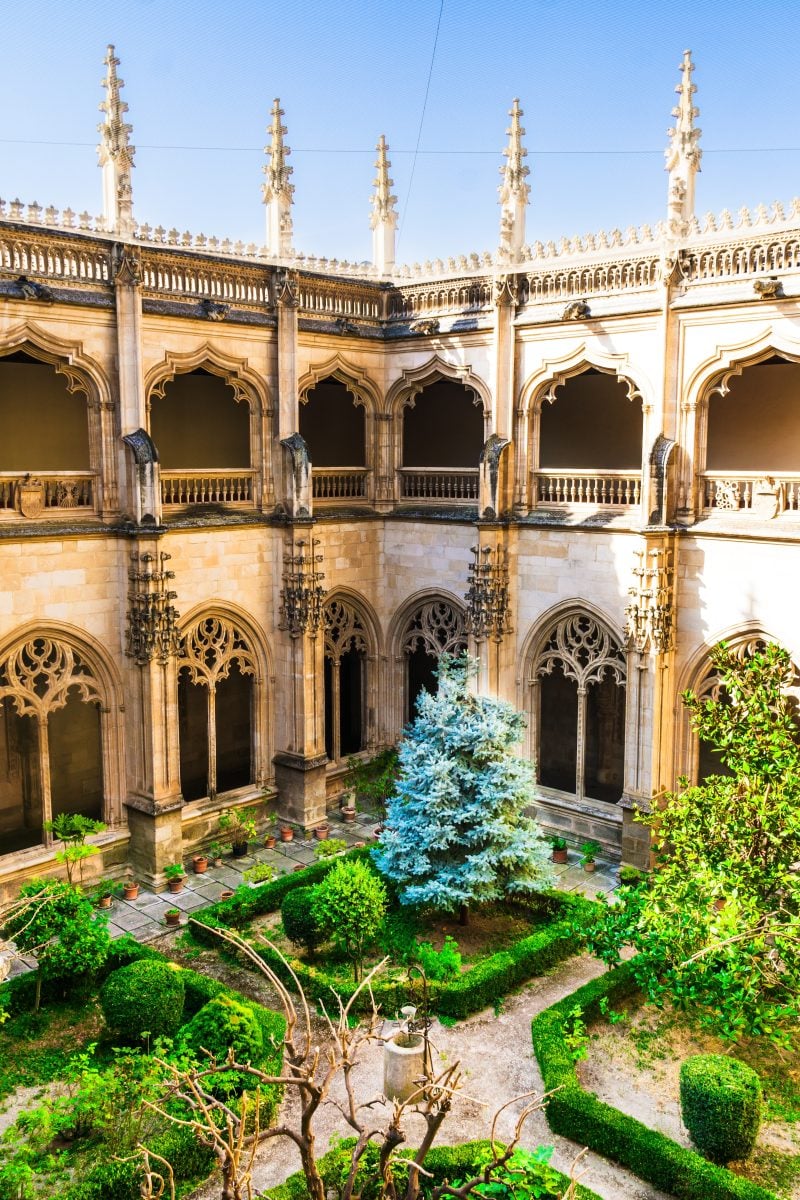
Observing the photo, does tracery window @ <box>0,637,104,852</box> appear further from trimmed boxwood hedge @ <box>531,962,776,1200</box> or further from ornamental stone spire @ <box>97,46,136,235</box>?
trimmed boxwood hedge @ <box>531,962,776,1200</box>

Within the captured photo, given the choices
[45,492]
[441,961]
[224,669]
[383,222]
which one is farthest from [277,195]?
[441,961]

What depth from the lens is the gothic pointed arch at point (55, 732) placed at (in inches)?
711

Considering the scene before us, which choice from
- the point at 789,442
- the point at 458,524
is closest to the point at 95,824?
the point at 458,524

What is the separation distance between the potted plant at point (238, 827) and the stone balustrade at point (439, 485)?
7.97 meters

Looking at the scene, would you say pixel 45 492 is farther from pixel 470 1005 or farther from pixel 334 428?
pixel 470 1005

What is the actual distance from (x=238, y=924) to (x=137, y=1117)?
575 centimetres

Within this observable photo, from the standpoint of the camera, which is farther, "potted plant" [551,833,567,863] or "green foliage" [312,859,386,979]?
"potted plant" [551,833,567,863]

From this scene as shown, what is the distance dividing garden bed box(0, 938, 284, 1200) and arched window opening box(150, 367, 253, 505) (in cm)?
1040

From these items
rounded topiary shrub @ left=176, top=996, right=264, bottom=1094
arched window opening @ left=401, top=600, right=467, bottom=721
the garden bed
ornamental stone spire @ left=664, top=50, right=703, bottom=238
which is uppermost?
ornamental stone spire @ left=664, top=50, right=703, bottom=238

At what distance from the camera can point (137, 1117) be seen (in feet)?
37.4

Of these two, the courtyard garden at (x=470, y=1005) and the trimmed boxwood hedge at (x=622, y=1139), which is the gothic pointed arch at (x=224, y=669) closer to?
the courtyard garden at (x=470, y=1005)

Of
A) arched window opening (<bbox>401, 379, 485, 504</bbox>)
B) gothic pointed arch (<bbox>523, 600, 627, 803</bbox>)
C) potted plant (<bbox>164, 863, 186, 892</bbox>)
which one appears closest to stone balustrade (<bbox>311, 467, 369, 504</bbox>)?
arched window opening (<bbox>401, 379, 485, 504</bbox>)

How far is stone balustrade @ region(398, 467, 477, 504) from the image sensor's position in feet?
74.0

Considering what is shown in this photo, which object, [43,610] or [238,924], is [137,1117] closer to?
[238,924]
